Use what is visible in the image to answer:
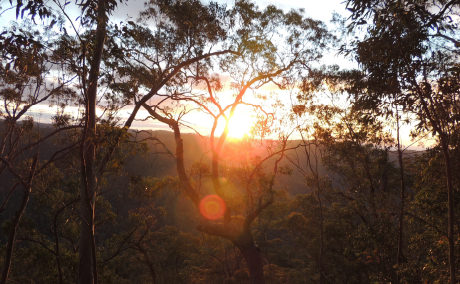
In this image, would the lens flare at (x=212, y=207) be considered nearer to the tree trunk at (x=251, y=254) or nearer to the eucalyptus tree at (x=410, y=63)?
the tree trunk at (x=251, y=254)

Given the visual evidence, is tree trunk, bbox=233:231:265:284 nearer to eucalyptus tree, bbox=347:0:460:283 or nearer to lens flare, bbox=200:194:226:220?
lens flare, bbox=200:194:226:220

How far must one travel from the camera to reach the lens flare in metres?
8.91

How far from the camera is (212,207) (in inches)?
370

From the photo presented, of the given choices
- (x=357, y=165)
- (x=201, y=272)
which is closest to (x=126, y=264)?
(x=201, y=272)

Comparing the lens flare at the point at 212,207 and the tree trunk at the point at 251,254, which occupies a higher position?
the lens flare at the point at 212,207

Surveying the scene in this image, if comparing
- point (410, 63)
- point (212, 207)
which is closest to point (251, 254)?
point (212, 207)

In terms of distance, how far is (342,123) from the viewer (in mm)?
13383

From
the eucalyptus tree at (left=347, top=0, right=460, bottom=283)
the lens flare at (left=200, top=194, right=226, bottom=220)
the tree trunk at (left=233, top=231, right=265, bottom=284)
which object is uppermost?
the eucalyptus tree at (left=347, top=0, right=460, bottom=283)

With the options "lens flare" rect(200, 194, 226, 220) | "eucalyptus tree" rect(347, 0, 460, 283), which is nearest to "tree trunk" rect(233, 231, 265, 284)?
"lens flare" rect(200, 194, 226, 220)

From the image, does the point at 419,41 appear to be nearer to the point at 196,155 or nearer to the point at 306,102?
the point at 306,102

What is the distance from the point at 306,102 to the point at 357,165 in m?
4.94

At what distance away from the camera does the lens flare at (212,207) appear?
8.91 meters

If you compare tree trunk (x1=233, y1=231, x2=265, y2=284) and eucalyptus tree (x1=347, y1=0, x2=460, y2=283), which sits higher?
eucalyptus tree (x1=347, y1=0, x2=460, y2=283)

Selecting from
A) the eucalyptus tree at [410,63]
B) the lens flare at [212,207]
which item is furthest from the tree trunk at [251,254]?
the eucalyptus tree at [410,63]
